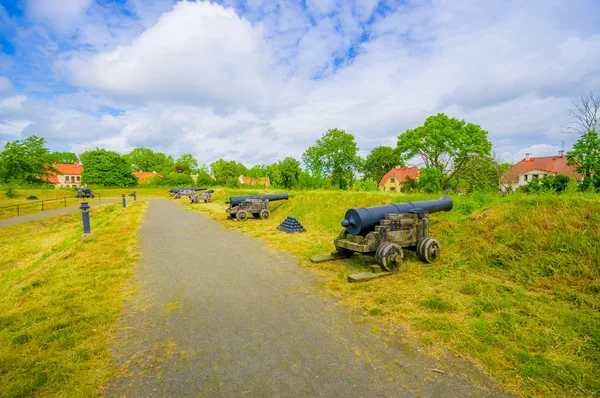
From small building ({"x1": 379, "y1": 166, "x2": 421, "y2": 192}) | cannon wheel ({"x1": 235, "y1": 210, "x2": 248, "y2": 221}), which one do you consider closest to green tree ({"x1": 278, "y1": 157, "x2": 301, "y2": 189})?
cannon wheel ({"x1": 235, "y1": 210, "x2": 248, "y2": 221})

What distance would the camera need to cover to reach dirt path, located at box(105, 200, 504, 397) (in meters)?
2.47

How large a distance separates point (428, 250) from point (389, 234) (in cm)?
101

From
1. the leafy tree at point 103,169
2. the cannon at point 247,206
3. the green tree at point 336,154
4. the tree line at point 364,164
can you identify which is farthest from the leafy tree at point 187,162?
the cannon at point 247,206

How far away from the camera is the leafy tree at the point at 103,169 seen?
54656 mm

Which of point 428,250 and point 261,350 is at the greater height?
point 428,250

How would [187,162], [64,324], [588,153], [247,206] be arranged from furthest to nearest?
1. [187,162]
2. [247,206]
3. [588,153]
4. [64,324]

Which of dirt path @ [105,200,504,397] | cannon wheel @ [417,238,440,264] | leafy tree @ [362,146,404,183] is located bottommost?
dirt path @ [105,200,504,397]

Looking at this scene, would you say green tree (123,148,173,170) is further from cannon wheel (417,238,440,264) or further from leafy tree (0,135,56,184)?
cannon wheel (417,238,440,264)

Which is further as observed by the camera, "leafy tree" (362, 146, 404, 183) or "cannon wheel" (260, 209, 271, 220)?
"leafy tree" (362, 146, 404, 183)

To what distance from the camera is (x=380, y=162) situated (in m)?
54.8

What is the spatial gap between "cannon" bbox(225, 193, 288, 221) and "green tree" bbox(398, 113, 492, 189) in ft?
63.6

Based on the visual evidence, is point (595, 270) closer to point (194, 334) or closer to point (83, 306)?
point (194, 334)

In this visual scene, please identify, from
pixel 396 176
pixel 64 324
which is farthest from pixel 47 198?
pixel 396 176

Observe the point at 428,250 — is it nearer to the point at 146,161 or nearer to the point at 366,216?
the point at 366,216
